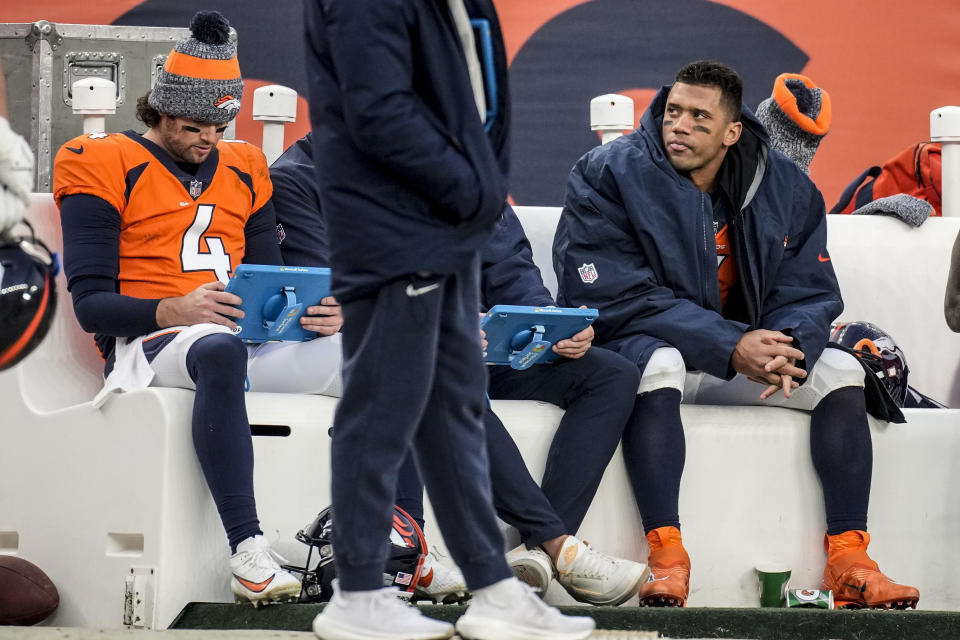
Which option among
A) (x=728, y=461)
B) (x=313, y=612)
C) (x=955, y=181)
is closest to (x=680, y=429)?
(x=728, y=461)

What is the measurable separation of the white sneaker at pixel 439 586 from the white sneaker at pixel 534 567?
0.35 ft

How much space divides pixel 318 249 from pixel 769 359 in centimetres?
101

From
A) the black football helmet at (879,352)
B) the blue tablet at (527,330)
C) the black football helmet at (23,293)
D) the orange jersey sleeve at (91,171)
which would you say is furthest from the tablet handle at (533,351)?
the black football helmet at (23,293)

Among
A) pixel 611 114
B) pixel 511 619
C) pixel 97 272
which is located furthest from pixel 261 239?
pixel 511 619

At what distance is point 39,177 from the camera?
11.7ft

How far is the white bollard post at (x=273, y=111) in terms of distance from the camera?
11.3 ft

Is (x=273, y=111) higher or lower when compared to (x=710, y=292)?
higher

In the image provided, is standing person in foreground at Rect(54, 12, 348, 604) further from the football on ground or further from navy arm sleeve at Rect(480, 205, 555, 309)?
navy arm sleeve at Rect(480, 205, 555, 309)

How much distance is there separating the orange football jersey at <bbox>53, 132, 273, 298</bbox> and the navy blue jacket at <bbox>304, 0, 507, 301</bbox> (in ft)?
3.44

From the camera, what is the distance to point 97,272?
7.73 ft

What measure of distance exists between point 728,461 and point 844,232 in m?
1.02

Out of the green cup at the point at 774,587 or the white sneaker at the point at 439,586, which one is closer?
the white sneaker at the point at 439,586

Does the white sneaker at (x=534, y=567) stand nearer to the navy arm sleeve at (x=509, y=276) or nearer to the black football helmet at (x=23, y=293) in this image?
the navy arm sleeve at (x=509, y=276)

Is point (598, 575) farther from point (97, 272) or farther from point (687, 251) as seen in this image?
point (97, 272)
